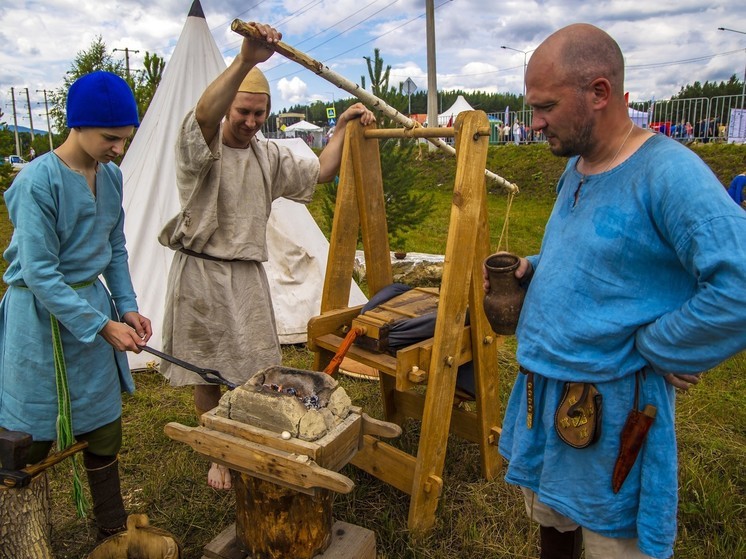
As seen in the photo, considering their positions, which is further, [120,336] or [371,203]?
[371,203]

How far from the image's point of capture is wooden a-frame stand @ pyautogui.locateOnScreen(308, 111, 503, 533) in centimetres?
242

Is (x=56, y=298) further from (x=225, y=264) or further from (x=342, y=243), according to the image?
(x=342, y=243)

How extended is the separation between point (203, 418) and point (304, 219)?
3687 millimetres

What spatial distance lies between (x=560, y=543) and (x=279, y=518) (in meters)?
1.00

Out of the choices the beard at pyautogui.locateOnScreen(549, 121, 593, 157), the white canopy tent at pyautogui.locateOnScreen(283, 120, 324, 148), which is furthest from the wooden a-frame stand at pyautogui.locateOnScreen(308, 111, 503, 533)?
the white canopy tent at pyautogui.locateOnScreen(283, 120, 324, 148)

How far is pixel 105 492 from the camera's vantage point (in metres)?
2.40

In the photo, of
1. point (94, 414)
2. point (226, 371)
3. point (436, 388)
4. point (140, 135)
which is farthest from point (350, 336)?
point (140, 135)

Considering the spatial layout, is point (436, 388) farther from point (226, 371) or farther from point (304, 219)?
point (304, 219)

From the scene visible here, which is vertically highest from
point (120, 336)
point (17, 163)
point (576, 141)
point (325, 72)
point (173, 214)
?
point (17, 163)

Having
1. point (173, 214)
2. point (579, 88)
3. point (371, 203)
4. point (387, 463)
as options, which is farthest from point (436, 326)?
point (173, 214)

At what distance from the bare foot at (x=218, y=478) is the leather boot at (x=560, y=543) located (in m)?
1.61

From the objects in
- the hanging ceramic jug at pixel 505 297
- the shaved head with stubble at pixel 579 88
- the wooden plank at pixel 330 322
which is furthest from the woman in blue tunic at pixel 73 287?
the shaved head with stubble at pixel 579 88

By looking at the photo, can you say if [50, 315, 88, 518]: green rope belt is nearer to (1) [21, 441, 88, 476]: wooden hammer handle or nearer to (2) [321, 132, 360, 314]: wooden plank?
(1) [21, 441, 88, 476]: wooden hammer handle

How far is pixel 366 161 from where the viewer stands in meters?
2.97
